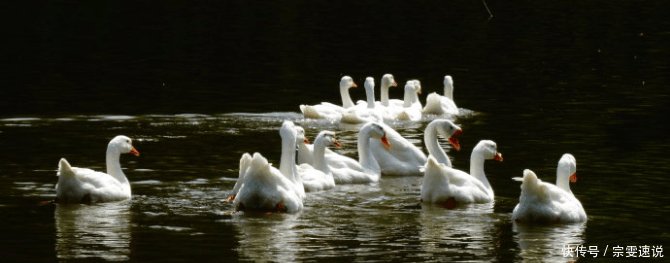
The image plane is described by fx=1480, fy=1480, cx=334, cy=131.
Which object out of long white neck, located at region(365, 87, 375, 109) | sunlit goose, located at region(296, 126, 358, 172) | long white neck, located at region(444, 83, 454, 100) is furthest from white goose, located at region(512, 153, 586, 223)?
long white neck, located at region(444, 83, 454, 100)

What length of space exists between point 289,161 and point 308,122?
35.2ft

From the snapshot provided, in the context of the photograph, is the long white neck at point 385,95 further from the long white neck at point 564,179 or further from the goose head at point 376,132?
the long white neck at point 564,179

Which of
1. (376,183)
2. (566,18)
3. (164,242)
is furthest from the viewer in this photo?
(566,18)

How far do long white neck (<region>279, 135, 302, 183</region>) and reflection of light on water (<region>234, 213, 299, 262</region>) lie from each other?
4.99 ft

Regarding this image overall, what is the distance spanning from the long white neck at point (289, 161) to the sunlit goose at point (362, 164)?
6.94ft

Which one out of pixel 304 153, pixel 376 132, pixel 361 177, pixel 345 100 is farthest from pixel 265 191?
pixel 345 100

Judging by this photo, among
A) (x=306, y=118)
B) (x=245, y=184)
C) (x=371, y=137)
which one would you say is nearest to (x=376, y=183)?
(x=371, y=137)

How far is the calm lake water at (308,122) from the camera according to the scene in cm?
1845

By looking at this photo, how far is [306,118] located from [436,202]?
466 inches

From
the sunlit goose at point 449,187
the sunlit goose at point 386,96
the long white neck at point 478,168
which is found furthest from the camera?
the sunlit goose at point 386,96

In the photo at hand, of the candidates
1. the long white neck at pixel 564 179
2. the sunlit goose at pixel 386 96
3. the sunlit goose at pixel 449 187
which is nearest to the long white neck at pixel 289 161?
the sunlit goose at pixel 449 187

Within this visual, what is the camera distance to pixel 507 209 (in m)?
21.0

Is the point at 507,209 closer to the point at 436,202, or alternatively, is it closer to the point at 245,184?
the point at 436,202

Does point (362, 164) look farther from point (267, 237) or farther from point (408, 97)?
point (408, 97)
